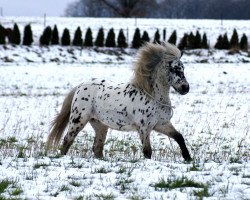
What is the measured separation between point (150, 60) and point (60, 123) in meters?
2.06

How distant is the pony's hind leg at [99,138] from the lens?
30.1 ft

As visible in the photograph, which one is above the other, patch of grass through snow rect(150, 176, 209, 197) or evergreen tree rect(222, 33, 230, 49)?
evergreen tree rect(222, 33, 230, 49)

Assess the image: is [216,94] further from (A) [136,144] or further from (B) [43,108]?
(A) [136,144]

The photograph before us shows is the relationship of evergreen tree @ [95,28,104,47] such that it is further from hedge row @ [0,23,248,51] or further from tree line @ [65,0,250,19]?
A: tree line @ [65,0,250,19]

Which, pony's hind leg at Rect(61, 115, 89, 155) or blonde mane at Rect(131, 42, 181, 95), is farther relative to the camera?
pony's hind leg at Rect(61, 115, 89, 155)

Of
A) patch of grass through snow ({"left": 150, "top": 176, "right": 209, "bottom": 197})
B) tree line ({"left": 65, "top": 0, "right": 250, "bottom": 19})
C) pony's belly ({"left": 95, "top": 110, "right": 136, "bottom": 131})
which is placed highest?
tree line ({"left": 65, "top": 0, "right": 250, "bottom": 19})

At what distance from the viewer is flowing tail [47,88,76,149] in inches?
376

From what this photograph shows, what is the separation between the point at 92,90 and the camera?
9.10 meters

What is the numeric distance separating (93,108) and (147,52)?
1.29 meters

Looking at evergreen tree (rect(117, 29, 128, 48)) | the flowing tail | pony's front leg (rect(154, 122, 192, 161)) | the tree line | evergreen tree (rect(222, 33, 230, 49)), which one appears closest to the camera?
pony's front leg (rect(154, 122, 192, 161))

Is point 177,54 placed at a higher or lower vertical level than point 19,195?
higher

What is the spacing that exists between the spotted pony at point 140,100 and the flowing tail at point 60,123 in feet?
1.14

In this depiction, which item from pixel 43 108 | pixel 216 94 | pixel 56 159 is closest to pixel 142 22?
pixel 216 94

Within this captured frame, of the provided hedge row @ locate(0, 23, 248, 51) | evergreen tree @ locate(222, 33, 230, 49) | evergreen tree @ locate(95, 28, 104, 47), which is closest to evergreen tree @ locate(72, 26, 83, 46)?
hedge row @ locate(0, 23, 248, 51)
